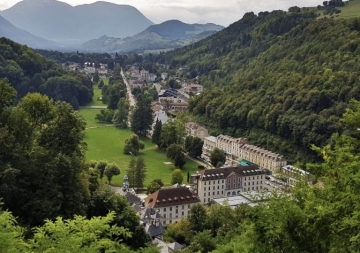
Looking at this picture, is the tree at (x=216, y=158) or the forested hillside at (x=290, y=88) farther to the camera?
the forested hillside at (x=290, y=88)

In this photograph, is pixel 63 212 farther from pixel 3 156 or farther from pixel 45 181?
pixel 3 156

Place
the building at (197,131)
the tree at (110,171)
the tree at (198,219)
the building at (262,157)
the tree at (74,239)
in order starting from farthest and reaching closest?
the building at (197,131) → the building at (262,157) → the tree at (110,171) → the tree at (198,219) → the tree at (74,239)

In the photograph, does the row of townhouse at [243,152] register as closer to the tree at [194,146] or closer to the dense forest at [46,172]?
the tree at [194,146]

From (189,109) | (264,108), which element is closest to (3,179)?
(264,108)

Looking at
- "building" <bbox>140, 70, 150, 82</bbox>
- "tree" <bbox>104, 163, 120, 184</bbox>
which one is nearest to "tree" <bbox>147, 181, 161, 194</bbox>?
"tree" <bbox>104, 163, 120, 184</bbox>

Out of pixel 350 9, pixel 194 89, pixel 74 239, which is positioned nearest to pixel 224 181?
pixel 74 239

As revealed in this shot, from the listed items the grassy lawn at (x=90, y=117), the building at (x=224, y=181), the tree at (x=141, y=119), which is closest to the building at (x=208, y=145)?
the tree at (x=141, y=119)

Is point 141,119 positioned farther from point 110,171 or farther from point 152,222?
point 152,222
